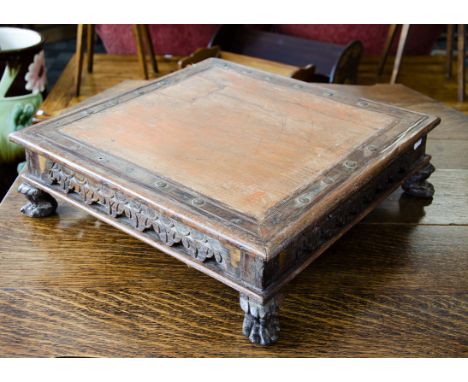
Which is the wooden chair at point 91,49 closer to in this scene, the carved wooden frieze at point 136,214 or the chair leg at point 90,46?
the chair leg at point 90,46

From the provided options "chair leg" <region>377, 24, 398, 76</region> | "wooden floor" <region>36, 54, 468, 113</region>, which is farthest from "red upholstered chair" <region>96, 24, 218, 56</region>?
"chair leg" <region>377, 24, 398, 76</region>

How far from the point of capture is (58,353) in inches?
39.0

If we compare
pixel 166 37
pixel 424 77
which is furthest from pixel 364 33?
pixel 166 37

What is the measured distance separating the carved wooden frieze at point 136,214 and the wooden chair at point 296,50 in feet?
3.58

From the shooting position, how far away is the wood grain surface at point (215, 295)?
101 cm

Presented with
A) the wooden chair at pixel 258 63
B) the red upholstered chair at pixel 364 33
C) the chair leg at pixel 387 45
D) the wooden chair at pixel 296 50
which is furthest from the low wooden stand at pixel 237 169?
the red upholstered chair at pixel 364 33

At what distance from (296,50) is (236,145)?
1186mm

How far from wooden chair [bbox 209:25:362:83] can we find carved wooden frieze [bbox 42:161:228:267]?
109 centimetres

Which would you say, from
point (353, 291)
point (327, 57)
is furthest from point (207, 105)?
point (327, 57)

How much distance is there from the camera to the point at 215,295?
1.11 metres

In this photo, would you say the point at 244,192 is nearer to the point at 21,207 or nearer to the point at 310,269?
the point at 310,269

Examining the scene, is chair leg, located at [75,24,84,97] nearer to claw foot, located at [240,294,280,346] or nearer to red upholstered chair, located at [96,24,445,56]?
red upholstered chair, located at [96,24,445,56]

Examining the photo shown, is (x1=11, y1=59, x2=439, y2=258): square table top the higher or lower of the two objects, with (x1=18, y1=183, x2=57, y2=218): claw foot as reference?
higher

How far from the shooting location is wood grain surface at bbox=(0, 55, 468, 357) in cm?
101
